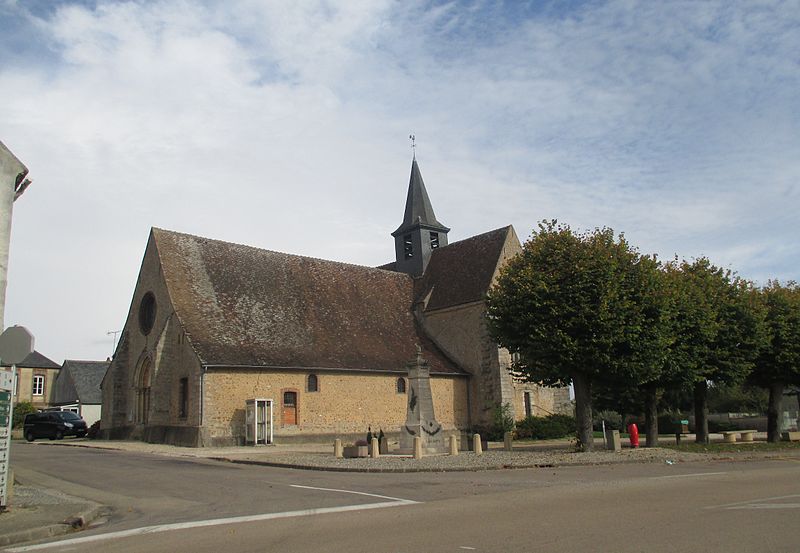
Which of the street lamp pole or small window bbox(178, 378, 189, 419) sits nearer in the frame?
the street lamp pole

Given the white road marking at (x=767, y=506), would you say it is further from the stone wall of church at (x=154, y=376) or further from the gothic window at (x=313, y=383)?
→ the gothic window at (x=313, y=383)

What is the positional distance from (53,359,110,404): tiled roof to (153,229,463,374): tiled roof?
23532 millimetres

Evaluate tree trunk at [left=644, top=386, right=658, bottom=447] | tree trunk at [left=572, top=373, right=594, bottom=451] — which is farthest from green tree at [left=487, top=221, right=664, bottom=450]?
tree trunk at [left=644, top=386, right=658, bottom=447]

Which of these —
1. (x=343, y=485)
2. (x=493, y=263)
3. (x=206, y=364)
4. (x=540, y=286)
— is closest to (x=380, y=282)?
(x=493, y=263)

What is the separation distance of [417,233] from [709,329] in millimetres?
20272

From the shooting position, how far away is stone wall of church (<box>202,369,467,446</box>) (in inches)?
1019

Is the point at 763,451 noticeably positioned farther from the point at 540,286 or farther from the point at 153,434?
the point at 153,434

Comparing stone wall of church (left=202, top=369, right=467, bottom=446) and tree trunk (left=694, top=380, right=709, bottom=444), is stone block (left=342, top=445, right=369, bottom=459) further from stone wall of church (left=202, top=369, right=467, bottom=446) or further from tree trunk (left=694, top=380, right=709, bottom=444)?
tree trunk (left=694, top=380, right=709, bottom=444)

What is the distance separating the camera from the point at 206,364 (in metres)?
25.4

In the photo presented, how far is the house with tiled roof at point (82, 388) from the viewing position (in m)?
47.8

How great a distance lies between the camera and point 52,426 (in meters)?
32.4

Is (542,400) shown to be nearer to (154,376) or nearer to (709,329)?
(709,329)

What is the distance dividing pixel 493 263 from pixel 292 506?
2598 cm

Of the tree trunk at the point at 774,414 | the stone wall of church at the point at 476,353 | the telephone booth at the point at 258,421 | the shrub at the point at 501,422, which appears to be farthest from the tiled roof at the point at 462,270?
the tree trunk at the point at 774,414
